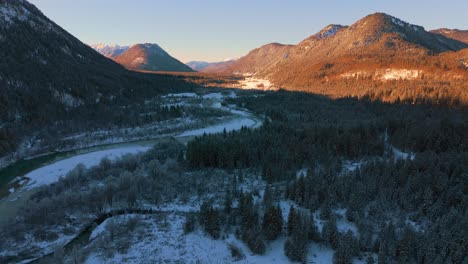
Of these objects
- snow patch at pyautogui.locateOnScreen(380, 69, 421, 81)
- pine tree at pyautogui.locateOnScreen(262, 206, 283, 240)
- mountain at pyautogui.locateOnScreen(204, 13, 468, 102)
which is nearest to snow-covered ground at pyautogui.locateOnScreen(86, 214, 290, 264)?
pine tree at pyautogui.locateOnScreen(262, 206, 283, 240)

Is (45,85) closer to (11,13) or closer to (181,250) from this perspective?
(11,13)

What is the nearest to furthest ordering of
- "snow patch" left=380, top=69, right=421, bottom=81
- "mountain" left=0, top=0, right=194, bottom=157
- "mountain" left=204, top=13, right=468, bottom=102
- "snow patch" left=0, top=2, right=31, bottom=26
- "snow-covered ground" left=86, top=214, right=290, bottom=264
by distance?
"snow-covered ground" left=86, top=214, right=290, bottom=264
"mountain" left=0, top=0, right=194, bottom=157
"snow patch" left=0, top=2, right=31, bottom=26
"mountain" left=204, top=13, right=468, bottom=102
"snow patch" left=380, top=69, right=421, bottom=81

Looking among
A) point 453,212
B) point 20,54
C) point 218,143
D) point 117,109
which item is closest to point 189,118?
point 117,109

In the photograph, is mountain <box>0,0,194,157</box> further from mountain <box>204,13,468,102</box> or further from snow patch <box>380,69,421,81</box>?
snow patch <box>380,69,421,81</box>

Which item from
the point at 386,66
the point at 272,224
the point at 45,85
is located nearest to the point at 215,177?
the point at 272,224

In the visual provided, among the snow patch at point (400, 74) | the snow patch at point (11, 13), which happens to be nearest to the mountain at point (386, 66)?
the snow patch at point (400, 74)

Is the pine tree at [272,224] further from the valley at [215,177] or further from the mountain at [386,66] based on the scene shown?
the mountain at [386,66]

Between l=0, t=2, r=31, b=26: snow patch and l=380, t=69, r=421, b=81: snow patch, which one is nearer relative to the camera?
l=0, t=2, r=31, b=26: snow patch
